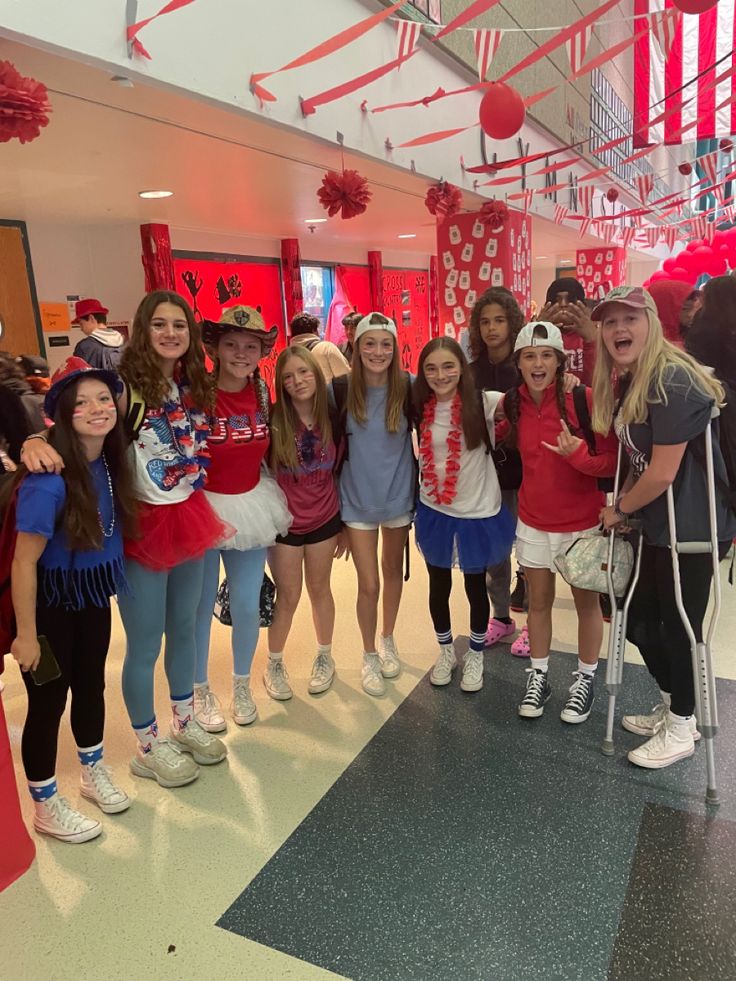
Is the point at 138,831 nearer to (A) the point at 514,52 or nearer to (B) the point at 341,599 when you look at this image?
(B) the point at 341,599

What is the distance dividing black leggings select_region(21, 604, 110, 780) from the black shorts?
2.70 ft

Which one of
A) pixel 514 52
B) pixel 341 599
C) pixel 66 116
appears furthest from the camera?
pixel 514 52

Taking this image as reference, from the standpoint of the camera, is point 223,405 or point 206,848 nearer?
point 206,848

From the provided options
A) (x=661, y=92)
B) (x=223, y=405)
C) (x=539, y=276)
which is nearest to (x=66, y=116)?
(x=223, y=405)

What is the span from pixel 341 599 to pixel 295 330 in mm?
2041

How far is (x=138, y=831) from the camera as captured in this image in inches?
89.6

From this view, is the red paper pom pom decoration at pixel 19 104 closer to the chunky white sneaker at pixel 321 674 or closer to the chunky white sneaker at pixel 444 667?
the chunky white sneaker at pixel 321 674

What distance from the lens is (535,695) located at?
110 inches

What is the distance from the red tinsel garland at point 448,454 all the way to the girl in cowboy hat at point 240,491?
62 centimetres

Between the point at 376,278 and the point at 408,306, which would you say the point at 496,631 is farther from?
the point at 408,306

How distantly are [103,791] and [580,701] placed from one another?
6.11 ft

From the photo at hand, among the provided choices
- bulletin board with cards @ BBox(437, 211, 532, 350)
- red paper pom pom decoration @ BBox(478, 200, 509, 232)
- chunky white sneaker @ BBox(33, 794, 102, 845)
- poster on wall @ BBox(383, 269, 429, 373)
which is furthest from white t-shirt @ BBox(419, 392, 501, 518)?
poster on wall @ BBox(383, 269, 429, 373)

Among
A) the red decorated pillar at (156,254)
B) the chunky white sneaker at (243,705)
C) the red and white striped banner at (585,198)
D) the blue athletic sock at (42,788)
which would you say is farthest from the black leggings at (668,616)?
the red and white striped banner at (585,198)

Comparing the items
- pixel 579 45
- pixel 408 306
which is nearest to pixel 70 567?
pixel 579 45
